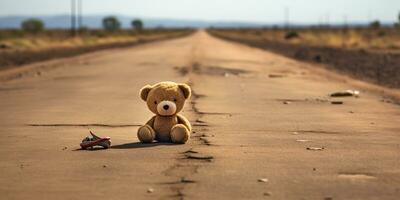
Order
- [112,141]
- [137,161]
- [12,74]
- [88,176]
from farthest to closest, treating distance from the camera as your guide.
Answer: [12,74] < [112,141] < [137,161] < [88,176]

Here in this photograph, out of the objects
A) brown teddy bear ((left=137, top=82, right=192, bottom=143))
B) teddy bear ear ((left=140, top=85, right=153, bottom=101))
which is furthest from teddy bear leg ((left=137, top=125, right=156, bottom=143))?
teddy bear ear ((left=140, top=85, right=153, bottom=101))

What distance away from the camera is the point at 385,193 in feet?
22.8

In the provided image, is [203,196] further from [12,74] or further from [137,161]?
[12,74]

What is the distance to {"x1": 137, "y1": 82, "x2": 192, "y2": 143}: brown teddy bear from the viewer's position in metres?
9.54

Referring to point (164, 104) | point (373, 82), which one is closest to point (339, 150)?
point (164, 104)

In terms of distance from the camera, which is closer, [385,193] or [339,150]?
[385,193]

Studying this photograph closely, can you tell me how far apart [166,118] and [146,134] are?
1.04 feet

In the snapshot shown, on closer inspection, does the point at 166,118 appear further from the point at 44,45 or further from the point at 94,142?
the point at 44,45

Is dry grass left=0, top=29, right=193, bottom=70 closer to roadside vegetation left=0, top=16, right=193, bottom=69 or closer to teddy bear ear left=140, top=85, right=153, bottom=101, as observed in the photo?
roadside vegetation left=0, top=16, right=193, bottom=69

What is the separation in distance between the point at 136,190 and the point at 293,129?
4.94 metres

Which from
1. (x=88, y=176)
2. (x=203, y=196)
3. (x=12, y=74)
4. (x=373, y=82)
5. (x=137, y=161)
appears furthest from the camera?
(x=12, y=74)

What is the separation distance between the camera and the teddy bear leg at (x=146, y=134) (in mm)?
9633

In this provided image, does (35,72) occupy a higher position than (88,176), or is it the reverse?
(88,176)

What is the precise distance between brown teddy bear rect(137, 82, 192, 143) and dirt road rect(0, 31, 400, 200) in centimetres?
20
